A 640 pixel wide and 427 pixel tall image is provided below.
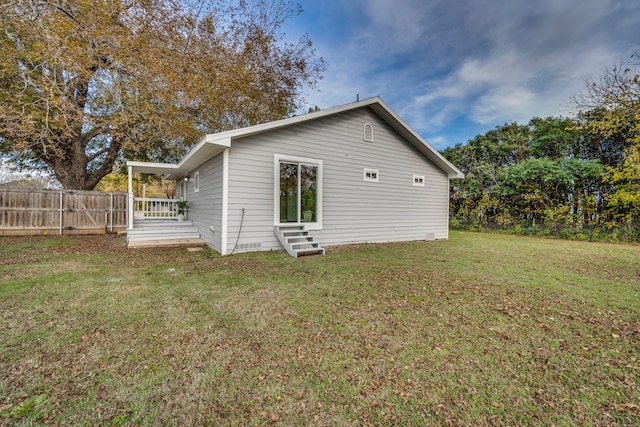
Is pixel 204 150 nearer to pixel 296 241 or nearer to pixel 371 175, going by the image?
pixel 296 241

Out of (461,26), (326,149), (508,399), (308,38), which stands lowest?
(508,399)

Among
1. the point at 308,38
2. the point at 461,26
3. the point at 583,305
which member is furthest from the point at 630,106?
the point at 308,38

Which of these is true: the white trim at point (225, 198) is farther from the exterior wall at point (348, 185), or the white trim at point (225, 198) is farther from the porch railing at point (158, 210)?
the porch railing at point (158, 210)

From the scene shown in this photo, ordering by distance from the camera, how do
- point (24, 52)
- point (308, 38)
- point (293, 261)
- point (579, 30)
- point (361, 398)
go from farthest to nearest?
1. point (308, 38)
2. point (24, 52)
3. point (579, 30)
4. point (293, 261)
5. point (361, 398)

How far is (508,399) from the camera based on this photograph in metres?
1.91

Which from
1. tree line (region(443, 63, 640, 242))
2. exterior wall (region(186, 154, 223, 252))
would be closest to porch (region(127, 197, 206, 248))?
exterior wall (region(186, 154, 223, 252))

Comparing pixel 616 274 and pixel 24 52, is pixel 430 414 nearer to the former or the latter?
pixel 616 274

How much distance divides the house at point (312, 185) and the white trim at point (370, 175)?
0.11 ft

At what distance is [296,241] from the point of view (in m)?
7.32

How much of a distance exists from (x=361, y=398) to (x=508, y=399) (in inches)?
40.5

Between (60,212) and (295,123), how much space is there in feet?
33.1

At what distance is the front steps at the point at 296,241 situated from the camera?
6.85 meters

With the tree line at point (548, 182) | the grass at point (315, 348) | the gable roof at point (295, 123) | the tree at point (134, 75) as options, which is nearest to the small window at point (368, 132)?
A: the gable roof at point (295, 123)

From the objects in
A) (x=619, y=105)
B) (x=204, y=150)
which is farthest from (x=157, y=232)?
(x=619, y=105)
